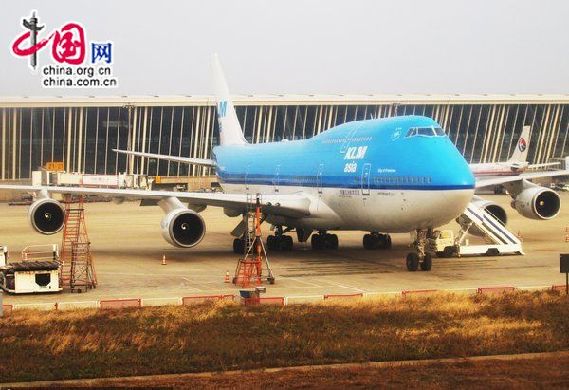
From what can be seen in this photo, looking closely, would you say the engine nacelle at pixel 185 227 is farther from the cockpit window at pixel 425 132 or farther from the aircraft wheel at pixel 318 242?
the cockpit window at pixel 425 132

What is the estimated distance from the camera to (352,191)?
121ft

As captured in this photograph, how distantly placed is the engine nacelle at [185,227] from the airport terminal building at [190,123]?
66702mm

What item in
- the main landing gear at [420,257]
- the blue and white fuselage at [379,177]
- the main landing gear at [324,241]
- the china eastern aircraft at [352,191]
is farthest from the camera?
the main landing gear at [324,241]

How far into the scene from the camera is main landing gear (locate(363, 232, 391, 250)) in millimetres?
43812

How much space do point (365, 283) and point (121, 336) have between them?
472 inches

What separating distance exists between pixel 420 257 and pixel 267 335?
44.2 feet

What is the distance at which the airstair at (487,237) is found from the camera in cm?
4041

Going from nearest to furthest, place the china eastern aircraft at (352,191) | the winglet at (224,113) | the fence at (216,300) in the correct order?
the fence at (216,300) → the china eastern aircraft at (352,191) → the winglet at (224,113)

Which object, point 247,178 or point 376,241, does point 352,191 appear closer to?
point 376,241

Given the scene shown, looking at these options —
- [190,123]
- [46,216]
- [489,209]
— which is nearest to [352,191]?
[489,209]

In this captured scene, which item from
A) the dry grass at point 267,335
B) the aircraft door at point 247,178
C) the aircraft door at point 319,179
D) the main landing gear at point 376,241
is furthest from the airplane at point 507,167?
the dry grass at point 267,335

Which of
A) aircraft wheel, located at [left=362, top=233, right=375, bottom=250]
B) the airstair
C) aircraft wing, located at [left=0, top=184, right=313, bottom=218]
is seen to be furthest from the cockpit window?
aircraft wheel, located at [left=362, top=233, right=375, bottom=250]

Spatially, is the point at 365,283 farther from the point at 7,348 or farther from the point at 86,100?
the point at 86,100

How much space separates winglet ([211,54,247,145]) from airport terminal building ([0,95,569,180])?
152ft
